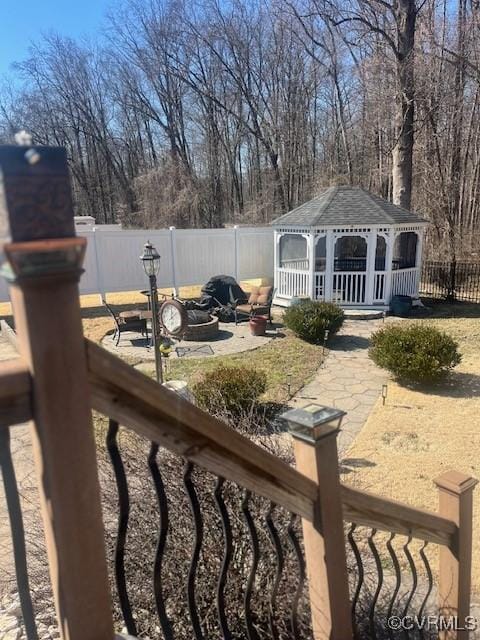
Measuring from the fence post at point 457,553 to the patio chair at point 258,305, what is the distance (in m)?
8.84

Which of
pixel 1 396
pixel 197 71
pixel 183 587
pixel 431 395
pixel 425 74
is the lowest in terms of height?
pixel 431 395

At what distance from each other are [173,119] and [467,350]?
81.8 ft

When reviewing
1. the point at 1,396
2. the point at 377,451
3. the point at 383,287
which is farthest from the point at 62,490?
the point at 383,287

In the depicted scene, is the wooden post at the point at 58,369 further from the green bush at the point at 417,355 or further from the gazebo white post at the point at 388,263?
the gazebo white post at the point at 388,263

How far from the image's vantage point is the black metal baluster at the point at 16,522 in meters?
0.88

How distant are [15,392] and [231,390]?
4.90m

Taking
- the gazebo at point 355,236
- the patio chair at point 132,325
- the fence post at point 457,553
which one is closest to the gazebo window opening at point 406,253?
the gazebo at point 355,236

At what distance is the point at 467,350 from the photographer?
888cm

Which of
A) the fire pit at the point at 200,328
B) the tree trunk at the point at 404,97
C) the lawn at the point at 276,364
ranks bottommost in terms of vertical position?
the lawn at the point at 276,364

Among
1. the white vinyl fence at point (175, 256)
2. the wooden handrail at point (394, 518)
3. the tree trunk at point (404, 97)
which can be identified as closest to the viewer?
the wooden handrail at point (394, 518)

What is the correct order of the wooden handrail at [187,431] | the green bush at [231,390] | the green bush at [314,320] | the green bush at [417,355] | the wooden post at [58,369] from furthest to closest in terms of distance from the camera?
the green bush at [314,320] < the green bush at [417,355] < the green bush at [231,390] < the wooden handrail at [187,431] < the wooden post at [58,369]

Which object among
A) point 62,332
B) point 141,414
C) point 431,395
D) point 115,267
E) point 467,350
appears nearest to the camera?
point 62,332

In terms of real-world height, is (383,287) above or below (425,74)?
below

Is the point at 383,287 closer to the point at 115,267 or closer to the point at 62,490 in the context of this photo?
the point at 115,267
